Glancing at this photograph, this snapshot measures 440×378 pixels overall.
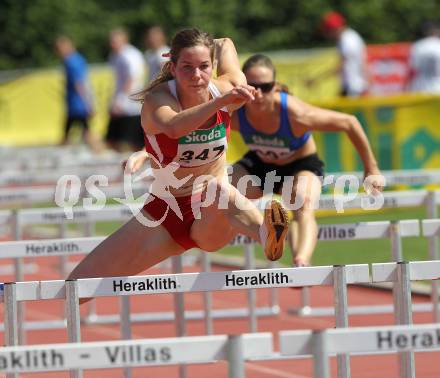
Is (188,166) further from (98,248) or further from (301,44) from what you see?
(301,44)

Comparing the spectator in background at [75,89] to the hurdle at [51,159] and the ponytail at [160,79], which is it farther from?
the ponytail at [160,79]

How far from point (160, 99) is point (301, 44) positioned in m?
30.6

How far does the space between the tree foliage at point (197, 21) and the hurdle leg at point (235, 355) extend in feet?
95.1

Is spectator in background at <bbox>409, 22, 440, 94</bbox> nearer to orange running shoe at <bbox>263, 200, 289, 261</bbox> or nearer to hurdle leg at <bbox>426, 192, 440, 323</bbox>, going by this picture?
hurdle leg at <bbox>426, 192, 440, 323</bbox>

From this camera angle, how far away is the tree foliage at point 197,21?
35.1 m

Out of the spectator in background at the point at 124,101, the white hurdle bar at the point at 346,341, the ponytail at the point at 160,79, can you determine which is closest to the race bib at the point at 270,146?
the ponytail at the point at 160,79

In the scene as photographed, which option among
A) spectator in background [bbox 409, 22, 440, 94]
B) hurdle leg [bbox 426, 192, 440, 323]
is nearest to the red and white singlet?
hurdle leg [bbox 426, 192, 440, 323]

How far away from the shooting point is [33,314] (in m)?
11.7

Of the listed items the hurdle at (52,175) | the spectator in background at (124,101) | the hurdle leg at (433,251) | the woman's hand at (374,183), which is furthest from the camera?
the spectator in background at (124,101)

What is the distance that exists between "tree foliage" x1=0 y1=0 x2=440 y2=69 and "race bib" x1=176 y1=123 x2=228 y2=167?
87.2 ft

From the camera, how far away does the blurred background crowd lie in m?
16.9

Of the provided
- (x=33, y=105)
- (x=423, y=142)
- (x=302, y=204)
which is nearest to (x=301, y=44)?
(x=33, y=105)

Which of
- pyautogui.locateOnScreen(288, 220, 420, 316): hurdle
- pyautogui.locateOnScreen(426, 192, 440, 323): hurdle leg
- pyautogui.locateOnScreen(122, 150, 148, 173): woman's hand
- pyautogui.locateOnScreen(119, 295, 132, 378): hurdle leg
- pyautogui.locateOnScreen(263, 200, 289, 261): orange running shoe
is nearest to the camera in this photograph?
pyautogui.locateOnScreen(263, 200, 289, 261): orange running shoe

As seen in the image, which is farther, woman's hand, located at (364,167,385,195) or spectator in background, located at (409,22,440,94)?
spectator in background, located at (409,22,440,94)
